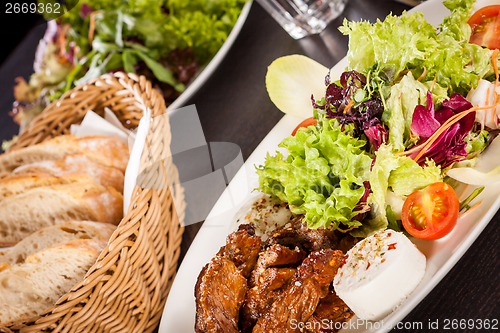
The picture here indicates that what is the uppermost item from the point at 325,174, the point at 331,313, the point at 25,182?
the point at 25,182

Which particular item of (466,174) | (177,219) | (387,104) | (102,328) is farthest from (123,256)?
(466,174)

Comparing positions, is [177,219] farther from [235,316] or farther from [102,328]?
[235,316]

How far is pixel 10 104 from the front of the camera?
16.3 ft

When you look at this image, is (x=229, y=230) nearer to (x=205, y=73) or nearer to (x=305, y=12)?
(x=205, y=73)

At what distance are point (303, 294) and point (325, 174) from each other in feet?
1.74

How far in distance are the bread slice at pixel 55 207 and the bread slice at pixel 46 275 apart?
0.31m

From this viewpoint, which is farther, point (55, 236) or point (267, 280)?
point (55, 236)

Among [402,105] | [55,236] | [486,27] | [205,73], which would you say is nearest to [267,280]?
[402,105]

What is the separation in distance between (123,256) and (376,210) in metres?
1.03

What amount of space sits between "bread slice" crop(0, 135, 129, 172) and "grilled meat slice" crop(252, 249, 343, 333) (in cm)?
138

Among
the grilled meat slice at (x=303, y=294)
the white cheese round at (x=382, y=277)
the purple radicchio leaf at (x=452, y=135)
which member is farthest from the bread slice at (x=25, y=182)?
the purple radicchio leaf at (x=452, y=135)

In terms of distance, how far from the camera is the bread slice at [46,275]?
96.3 inches

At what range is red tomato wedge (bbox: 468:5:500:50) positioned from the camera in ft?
7.97

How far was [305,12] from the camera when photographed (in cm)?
359
